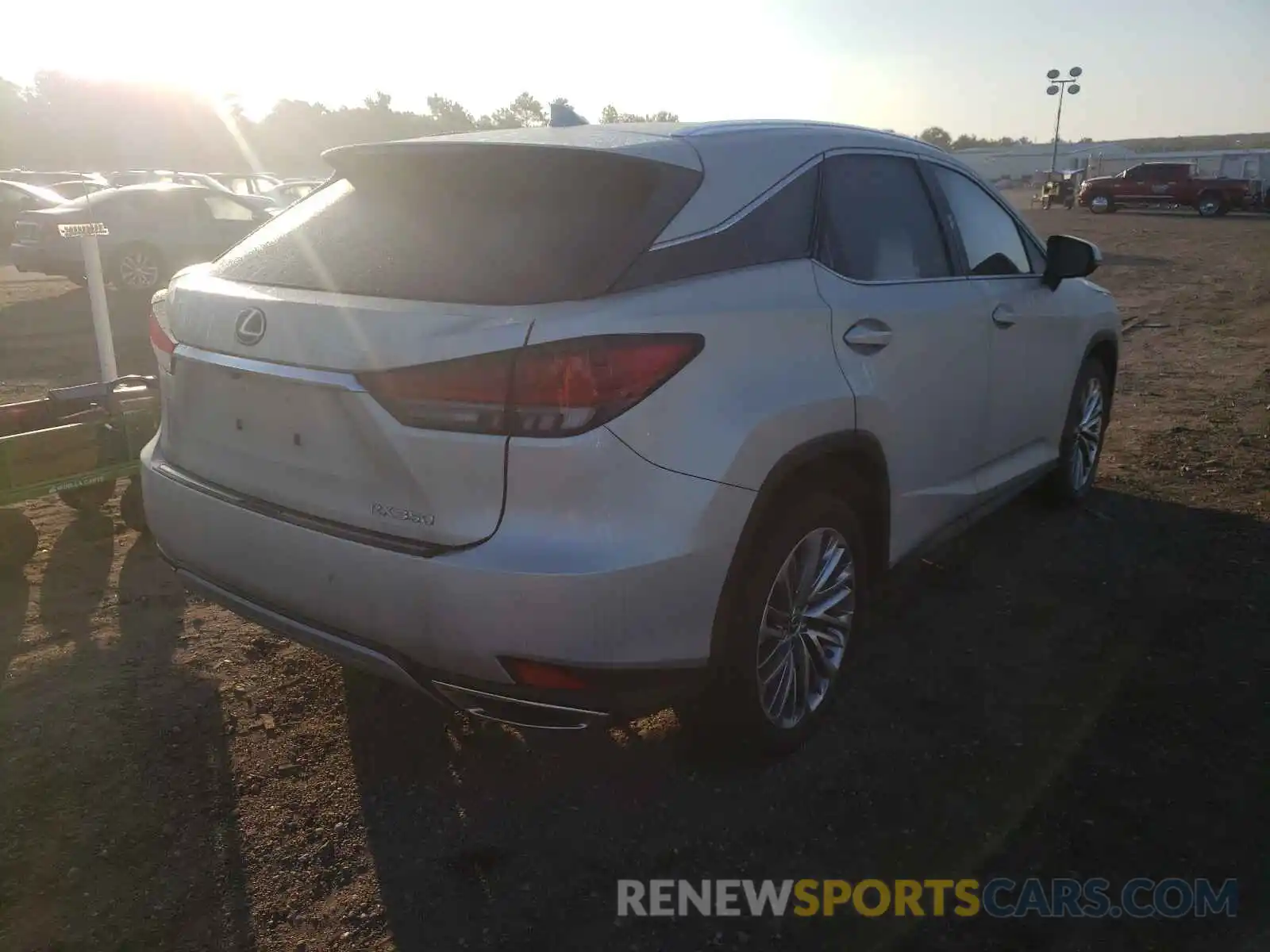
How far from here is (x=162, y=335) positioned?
309 centimetres

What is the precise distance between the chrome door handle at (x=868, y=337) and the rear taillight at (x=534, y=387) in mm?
913

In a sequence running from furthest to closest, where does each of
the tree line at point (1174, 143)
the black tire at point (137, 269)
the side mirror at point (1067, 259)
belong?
the tree line at point (1174, 143) → the black tire at point (137, 269) → the side mirror at point (1067, 259)

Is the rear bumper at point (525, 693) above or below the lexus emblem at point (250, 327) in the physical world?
below

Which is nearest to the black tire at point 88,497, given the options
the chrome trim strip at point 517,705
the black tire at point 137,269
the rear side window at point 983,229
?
the chrome trim strip at point 517,705

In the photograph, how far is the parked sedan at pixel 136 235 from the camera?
13438 mm

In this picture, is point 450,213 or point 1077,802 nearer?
point 450,213

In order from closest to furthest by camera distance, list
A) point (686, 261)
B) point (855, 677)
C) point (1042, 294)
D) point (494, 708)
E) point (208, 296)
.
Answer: point (494, 708)
point (686, 261)
point (208, 296)
point (855, 677)
point (1042, 294)

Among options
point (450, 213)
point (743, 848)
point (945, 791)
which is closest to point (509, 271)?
point (450, 213)

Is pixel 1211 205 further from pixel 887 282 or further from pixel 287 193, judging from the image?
pixel 887 282

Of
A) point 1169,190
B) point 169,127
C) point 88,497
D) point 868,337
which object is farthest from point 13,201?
point 169,127

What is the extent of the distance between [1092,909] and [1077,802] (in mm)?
433

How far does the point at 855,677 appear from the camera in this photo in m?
3.62

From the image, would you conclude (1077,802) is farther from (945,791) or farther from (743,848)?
(743,848)

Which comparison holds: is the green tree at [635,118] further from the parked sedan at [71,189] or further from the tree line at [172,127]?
the tree line at [172,127]
